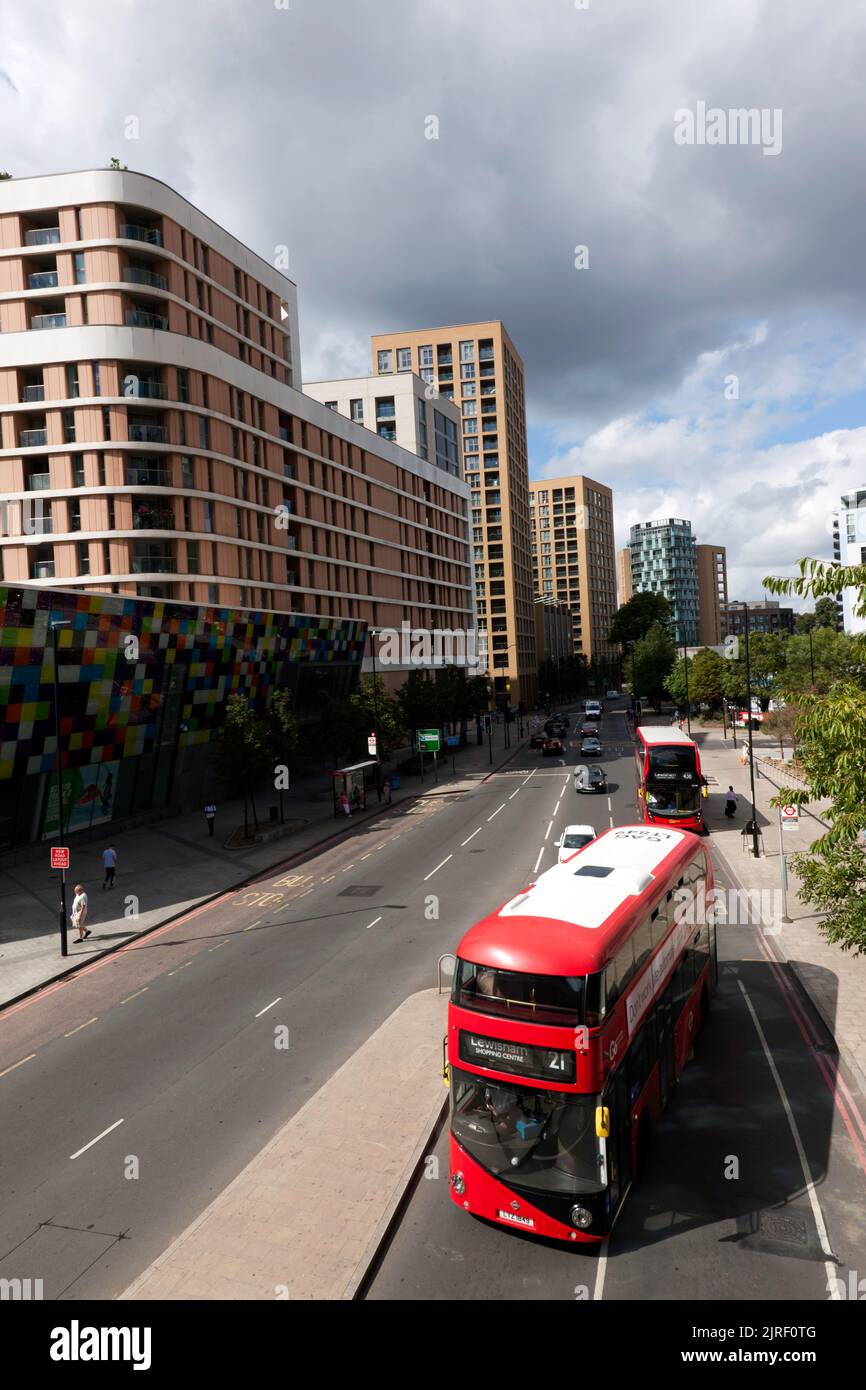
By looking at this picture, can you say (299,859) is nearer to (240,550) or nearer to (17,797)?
(17,797)

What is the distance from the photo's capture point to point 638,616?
401 feet

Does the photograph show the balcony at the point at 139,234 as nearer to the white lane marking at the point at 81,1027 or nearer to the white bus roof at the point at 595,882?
the white lane marking at the point at 81,1027

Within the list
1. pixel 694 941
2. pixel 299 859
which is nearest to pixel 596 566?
pixel 299 859

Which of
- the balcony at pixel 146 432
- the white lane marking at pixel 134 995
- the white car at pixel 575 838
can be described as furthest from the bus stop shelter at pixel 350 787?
the white lane marking at pixel 134 995

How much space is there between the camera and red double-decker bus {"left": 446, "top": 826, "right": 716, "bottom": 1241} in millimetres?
8641

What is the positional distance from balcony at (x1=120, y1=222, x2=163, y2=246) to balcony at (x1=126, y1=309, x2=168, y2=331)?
3401mm

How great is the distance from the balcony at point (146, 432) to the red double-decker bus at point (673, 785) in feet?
98.3

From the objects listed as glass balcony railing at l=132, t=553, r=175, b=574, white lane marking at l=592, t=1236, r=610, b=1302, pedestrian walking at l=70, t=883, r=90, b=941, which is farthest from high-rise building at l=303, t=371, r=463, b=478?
Result: white lane marking at l=592, t=1236, r=610, b=1302

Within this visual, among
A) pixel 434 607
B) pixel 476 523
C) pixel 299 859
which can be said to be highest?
pixel 476 523

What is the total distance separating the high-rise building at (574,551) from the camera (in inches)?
6816

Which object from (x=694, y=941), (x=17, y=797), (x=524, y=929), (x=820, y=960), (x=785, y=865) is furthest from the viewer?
(x=17, y=797)

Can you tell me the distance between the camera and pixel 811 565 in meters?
10.2
